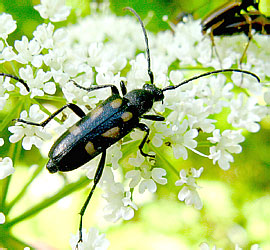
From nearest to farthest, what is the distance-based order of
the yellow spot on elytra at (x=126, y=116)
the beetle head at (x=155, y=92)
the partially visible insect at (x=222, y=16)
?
the yellow spot on elytra at (x=126, y=116) → the beetle head at (x=155, y=92) → the partially visible insect at (x=222, y=16)

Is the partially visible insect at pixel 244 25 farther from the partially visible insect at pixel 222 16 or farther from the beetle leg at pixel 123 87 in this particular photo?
the beetle leg at pixel 123 87

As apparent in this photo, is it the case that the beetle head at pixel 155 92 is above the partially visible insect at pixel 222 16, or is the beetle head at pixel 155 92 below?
below

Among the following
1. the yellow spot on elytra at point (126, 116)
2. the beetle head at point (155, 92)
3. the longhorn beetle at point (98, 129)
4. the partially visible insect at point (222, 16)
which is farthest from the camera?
the partially visible insect at point (222, 16)

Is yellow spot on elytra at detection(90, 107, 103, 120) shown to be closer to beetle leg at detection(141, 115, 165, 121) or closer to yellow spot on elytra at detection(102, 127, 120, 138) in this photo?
yellow spot on elytra at detection(102, 127, 120, 138)

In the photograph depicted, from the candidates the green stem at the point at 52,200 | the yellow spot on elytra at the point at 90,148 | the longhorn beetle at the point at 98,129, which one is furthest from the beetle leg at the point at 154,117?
the green stem at the point at 52,200

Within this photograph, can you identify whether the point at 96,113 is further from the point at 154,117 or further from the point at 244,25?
the point at 244,25

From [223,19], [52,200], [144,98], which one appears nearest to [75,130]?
[144,98]

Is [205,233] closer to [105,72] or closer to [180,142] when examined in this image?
[180,142]

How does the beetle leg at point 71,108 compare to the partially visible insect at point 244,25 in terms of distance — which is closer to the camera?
the beetle leg at point 71,108

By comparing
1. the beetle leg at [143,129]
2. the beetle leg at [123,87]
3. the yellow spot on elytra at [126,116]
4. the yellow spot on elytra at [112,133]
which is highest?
the beetle leg at [123,87]
